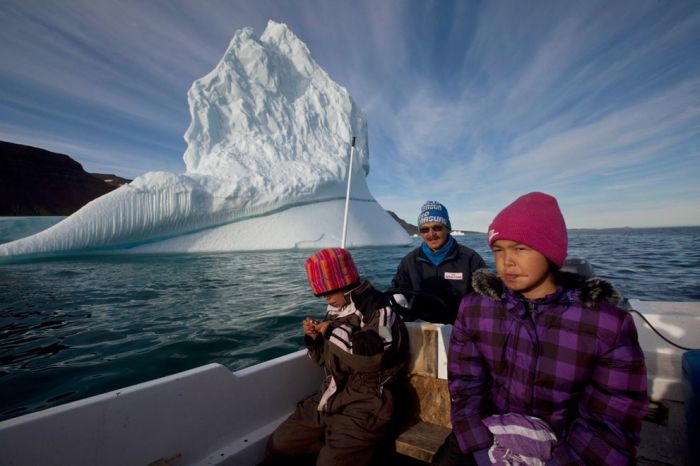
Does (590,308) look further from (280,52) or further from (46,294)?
(280,52)

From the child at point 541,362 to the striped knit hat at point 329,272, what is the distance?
657 millimetres

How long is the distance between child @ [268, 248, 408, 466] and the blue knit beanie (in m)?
1.16

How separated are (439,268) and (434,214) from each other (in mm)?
519

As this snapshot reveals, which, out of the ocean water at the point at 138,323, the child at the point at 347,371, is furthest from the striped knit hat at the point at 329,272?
the ocean water at the point at 138,323

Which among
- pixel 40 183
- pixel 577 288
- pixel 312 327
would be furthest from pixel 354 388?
pixel 40 183

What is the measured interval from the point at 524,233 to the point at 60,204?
60.0 m

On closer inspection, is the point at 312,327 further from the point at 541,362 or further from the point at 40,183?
the point at 40,183

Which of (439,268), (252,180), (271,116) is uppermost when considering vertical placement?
(271,116)

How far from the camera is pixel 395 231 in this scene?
2061 centimetres

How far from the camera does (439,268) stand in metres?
2.77

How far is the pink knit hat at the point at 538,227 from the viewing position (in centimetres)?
109

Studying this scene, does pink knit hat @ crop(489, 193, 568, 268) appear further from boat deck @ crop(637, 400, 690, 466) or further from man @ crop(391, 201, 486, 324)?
man @ crop(391, 201, 486, 324)

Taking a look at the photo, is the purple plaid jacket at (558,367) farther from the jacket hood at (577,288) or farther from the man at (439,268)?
the man at (439,268)

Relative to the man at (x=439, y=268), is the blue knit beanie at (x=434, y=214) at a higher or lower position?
higher
